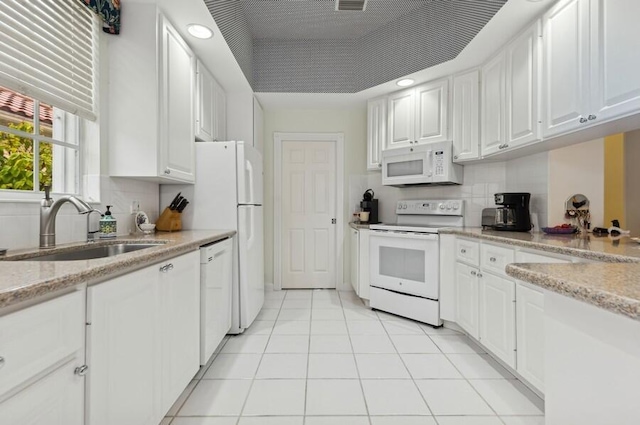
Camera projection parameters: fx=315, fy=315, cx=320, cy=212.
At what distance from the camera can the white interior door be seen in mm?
4133

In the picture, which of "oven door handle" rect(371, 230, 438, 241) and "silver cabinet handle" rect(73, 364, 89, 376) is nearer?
"silver cabinet handle" rect(73, 364, 89, 376)

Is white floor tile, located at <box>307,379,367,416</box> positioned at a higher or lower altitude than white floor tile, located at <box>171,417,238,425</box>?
higher

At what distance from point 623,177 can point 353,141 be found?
268 centimetres

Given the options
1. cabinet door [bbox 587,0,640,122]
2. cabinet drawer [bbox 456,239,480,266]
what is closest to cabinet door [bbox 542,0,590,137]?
cabinet door [bbox 587,0,640,122]

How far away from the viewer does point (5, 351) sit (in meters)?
0.68

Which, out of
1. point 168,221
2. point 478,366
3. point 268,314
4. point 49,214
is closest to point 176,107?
point 168,221

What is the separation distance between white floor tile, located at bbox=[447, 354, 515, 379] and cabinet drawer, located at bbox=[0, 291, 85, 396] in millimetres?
2088

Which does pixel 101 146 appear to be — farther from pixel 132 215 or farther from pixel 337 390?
pixel 337 390

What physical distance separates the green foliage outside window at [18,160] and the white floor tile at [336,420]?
5.78 ft

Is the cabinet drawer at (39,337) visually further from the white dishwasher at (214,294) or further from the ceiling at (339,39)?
the ceiling at (339,39)

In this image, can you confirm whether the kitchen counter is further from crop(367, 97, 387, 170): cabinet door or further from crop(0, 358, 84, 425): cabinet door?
crop(367, 97, 387, 170): cabinet door

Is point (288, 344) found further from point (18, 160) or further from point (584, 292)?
point (584, 292)

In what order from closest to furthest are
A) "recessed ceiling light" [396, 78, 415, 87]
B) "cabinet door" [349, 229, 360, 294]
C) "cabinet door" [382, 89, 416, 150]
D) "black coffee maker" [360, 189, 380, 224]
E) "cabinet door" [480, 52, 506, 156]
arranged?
"cabinet door" [480, 52, 506, 156] < "recessed ceiling light" [396, 78, 415, 87] < "cabinet door" [382, 89, 416, 150] < "cabinet door" [349, 229, 360, 294] < "black coffee maker" [360, 189, 380, 224]

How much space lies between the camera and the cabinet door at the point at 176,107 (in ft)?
6.85
